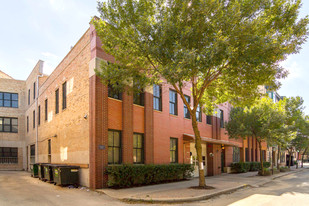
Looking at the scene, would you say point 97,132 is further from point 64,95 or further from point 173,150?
point 173,150

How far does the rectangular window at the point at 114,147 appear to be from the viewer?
1384 centimetres

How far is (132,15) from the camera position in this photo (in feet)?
38.8

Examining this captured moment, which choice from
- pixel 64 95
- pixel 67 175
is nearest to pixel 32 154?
pixel 64 95

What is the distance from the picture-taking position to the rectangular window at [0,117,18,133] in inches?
1134

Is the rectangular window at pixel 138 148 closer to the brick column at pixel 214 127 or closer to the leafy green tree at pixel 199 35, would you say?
the leafy green tree at pixel 199 35

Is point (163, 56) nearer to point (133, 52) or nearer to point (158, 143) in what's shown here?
point (133, 52)

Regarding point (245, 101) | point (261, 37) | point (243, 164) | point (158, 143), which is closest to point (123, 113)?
point (158, 143)

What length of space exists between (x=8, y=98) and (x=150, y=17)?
23.9 m

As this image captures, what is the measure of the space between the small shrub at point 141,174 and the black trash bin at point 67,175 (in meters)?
2.00

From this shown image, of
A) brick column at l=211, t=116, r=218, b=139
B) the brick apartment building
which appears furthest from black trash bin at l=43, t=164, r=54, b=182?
brick column at l=211, t=116, r=218, b=139

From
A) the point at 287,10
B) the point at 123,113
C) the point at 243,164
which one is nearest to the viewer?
the point at 287,10

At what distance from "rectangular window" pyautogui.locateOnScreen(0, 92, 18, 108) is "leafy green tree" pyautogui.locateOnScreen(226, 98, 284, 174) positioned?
22.9 m

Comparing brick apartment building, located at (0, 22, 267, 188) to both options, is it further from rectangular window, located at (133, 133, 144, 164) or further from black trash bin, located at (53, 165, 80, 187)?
black trash bin, located at (53, 165, 80, 187)

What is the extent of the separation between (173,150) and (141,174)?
4944mm
